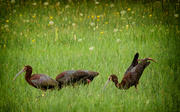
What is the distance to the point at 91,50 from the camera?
671 centimetres

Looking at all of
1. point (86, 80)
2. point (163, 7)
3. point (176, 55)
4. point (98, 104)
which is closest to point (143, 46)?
point (176, 55)

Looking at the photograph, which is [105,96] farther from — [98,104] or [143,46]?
[143,46]

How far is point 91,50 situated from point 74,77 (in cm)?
200

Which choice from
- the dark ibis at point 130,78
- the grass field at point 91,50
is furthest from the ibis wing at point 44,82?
the dark ibis at point 130,78

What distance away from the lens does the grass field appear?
13.7 ft

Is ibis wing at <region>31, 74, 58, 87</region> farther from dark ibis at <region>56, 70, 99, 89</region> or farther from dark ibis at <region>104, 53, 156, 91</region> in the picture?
dark ibis at <region>104, 53, 156, 91</region>

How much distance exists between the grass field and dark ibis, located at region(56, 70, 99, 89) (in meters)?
0.13

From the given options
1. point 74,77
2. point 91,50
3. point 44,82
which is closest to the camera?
point 44,82

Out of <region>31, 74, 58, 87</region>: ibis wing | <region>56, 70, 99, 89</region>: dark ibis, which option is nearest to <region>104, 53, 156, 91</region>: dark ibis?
<region>56, 70, 99, 89</region>: dark ibis

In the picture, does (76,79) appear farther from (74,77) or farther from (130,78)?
(130,78)

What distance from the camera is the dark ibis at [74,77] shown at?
476 cm

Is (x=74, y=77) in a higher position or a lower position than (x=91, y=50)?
lower

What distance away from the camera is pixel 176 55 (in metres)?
6.06

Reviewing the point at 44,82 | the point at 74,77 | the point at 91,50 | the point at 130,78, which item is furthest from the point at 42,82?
the point at 91,50
